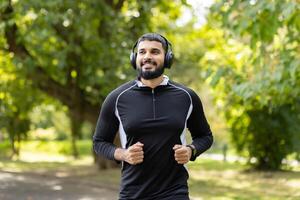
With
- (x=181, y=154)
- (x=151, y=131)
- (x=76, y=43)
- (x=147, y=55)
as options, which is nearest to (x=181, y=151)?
(x=181, y=154)

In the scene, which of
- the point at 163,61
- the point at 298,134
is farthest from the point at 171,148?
the point at 298,134

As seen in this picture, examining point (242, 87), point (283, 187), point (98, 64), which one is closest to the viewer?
point (242, 87)

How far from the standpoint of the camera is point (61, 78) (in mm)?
17875

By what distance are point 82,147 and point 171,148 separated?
3441cm

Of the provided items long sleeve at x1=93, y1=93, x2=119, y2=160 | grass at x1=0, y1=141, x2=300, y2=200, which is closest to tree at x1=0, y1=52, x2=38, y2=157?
grass at x1=0, y1=141, x2=300, y2=200

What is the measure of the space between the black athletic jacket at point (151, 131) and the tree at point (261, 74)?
9.86 feet

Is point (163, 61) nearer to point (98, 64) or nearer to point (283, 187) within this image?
point (283, 187)

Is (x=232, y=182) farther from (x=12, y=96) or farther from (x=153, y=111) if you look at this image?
(x=153, y=111)

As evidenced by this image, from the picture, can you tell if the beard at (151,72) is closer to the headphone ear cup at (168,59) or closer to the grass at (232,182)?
the headphone ear cup at (168,59)

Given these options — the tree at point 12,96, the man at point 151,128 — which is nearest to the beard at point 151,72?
the man at point 151,128

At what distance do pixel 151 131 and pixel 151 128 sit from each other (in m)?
0.02

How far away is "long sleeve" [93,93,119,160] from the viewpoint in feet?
12.5

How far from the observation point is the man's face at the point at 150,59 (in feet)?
12.3

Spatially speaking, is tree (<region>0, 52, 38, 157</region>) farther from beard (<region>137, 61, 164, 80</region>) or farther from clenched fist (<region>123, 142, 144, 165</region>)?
clenched fist (<region>123, 142, 144, 165</region>)
